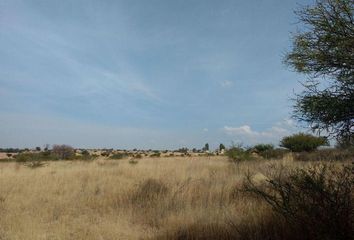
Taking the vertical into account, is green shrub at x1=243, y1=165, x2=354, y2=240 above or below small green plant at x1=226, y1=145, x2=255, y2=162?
below

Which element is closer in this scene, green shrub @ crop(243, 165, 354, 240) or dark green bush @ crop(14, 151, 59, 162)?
green shrub @ crop(243, 165, 354, 240)

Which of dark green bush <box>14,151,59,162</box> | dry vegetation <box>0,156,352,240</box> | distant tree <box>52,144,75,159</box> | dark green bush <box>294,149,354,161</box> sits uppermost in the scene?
distant tree <box>52,144,75,159</box>

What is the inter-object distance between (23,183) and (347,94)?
49.1 ft

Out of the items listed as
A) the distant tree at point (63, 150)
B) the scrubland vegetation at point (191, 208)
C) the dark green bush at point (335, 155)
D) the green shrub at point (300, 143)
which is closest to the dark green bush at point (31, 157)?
the distant tree at point (63, 150)

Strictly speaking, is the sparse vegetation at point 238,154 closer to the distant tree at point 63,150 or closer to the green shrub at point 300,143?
the green shrub at point 300,143

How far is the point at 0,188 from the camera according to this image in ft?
53.8

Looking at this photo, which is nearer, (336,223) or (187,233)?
(336,223)

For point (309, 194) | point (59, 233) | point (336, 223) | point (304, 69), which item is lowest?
point (59, 233)

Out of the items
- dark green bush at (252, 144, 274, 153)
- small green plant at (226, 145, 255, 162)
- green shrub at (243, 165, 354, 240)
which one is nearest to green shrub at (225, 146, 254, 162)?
small green plant at (226, 145, 255, 162)

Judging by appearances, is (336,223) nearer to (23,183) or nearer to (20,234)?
(20,234)

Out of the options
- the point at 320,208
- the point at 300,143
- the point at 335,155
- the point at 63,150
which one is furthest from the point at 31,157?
the point at 320,208

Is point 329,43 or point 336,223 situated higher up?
point 329,43

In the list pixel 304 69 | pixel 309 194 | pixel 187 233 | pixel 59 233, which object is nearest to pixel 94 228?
pixel 59 233

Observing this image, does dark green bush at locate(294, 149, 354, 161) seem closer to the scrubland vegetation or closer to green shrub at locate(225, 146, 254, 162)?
the scrubland vegetation
